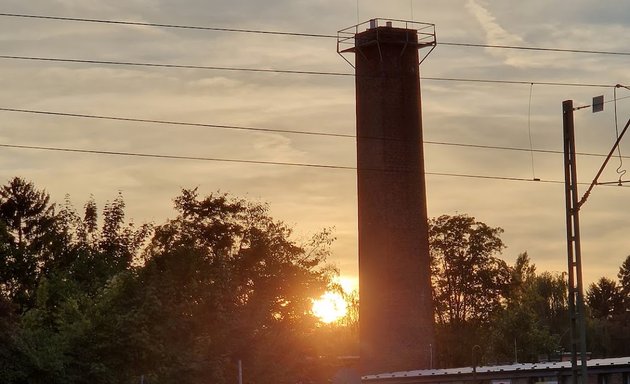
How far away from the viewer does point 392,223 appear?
295ft

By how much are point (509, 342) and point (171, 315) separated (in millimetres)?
63685

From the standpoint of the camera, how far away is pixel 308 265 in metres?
95.4

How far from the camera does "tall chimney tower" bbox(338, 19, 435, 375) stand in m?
89.5

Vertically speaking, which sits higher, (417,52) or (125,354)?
(417,52)

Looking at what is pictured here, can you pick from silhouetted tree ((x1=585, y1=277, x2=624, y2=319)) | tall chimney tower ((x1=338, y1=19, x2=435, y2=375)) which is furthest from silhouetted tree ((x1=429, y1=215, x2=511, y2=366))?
silhouetted tree ((x1=585, y1=277, x2=624, y2=319))

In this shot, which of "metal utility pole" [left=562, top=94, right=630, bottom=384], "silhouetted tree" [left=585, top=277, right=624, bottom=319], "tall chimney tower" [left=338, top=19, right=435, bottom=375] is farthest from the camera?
"silhouetted tree" [left=585, top=277, right=624, bottom=319]

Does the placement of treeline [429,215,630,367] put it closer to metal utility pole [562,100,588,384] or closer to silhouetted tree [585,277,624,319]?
silhouetted tree [585,277,624,319]

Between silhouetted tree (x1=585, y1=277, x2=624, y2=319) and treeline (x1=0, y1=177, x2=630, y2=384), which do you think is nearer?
treeline (x1=0, y1=177, x2=630, y2=384)

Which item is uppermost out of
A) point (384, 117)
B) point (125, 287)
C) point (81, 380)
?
Result: point (384, 117)

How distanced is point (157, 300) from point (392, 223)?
1218 inches

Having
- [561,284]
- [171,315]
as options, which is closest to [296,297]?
[171,315]

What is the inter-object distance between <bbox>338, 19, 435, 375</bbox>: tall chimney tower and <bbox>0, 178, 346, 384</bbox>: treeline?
4.59 m

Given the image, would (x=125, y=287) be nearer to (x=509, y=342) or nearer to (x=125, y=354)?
(x=125, y=354)

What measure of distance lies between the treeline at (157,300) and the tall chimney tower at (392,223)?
459 cm
